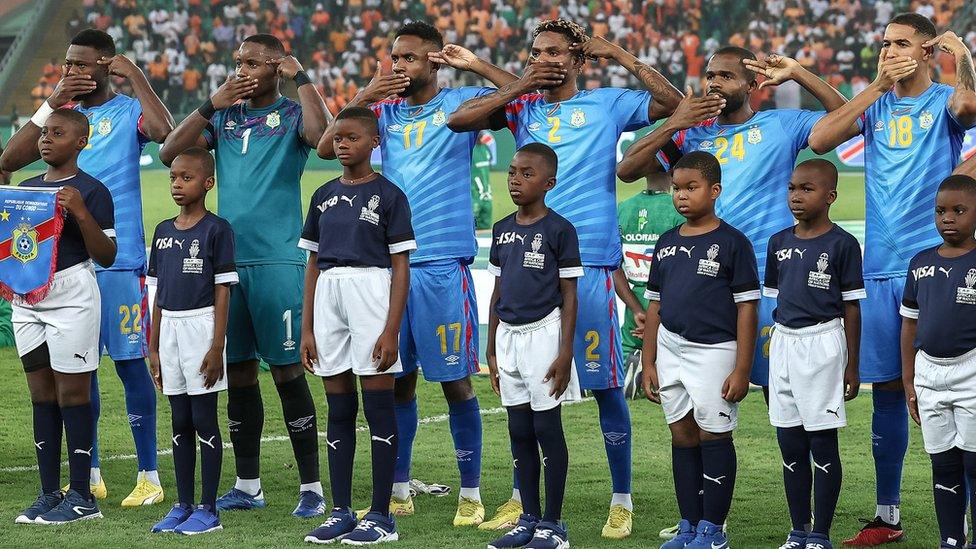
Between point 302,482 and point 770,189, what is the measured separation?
9.02 feet

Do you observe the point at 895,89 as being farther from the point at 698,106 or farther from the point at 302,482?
the point at 302,482

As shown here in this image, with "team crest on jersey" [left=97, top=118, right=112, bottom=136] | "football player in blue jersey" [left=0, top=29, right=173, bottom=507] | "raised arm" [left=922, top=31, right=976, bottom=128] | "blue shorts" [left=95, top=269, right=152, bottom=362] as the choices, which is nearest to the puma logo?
"football player in blue jersey" [left=0, top=29, right=173, bottom=507]

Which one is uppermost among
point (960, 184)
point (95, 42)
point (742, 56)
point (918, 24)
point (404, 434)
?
point (95, 42)

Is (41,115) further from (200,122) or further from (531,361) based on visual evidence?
(531,361)

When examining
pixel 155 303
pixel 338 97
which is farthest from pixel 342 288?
pixel 338 97

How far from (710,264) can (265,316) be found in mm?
2366

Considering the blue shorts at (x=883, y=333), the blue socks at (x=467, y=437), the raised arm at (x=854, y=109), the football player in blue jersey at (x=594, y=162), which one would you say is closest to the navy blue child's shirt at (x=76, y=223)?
the football player in blue jersey at (x=594, y=162)

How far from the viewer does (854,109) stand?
607cm

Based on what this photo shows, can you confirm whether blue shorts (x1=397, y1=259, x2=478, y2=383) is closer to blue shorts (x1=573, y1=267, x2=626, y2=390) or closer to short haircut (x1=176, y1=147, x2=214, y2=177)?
blue shorts (x1=573, y1=267, x2=626, y2=390)

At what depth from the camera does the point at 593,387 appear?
6426mm

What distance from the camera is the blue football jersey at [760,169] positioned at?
6316 mm

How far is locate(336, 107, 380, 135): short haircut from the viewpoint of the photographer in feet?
21.1

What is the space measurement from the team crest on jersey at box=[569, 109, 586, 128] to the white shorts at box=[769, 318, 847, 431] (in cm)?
148

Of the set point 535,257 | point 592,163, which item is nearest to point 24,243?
point 535,257
